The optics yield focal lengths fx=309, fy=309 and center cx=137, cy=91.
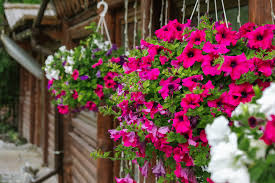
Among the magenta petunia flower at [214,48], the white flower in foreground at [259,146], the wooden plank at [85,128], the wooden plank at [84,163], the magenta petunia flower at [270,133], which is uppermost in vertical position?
the magenta petunia flower at [214,48]

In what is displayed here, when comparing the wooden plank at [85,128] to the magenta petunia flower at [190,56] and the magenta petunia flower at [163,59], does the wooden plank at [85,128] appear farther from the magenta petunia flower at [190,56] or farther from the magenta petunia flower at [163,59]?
the magenta petunia flower at [190,56]

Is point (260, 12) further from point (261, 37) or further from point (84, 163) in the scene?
point (84, 163)

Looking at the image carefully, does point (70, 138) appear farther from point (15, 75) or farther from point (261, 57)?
point (15, 75)

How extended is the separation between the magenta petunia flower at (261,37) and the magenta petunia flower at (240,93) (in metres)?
0.16

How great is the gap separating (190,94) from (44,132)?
5.92 m

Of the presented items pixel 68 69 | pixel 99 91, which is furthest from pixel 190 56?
pixel 68 69

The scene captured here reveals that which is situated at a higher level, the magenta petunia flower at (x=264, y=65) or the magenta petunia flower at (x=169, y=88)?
Answer: the magenta petunia flower at (x=264, y=65)

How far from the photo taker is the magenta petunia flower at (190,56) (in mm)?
1109

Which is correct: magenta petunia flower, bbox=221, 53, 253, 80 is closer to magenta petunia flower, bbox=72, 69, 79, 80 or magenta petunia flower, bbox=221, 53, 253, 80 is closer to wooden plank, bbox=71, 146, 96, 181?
magenta petunia flower, bbox=72, 69, 79, 80

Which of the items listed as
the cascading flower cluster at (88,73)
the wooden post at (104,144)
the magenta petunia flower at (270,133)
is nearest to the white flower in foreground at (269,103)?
the magenta petunia flower at (270,133)

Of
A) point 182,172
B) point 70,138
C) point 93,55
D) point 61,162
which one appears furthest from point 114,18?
point 61,162

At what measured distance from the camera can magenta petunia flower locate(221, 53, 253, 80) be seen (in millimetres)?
978

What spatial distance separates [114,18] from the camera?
9.41 ft

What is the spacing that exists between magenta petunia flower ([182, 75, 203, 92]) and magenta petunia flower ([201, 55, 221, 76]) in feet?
0.11
